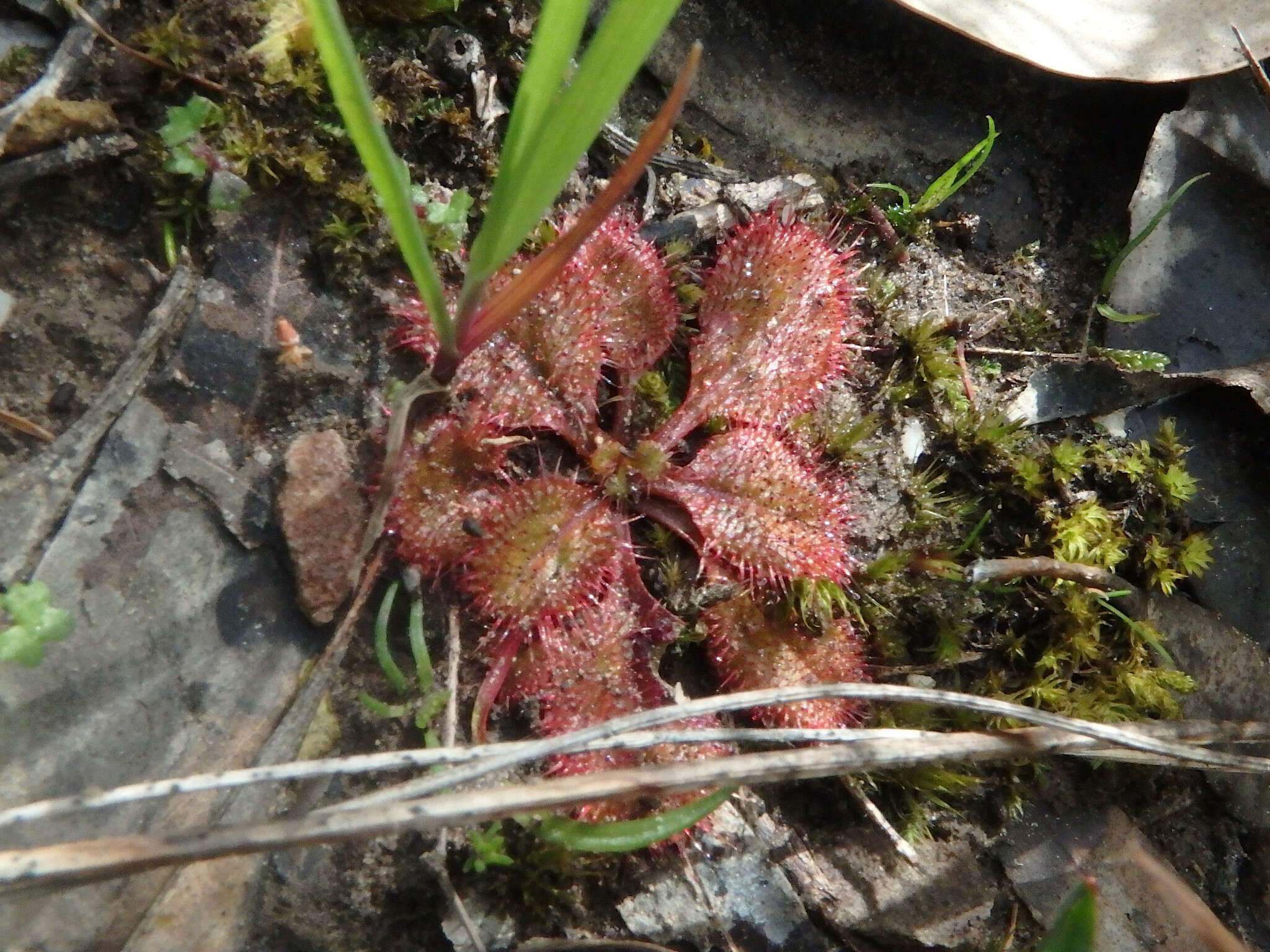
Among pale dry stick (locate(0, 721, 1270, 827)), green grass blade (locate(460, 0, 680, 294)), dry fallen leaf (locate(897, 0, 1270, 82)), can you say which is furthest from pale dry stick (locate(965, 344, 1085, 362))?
green grass blade (locate(460, 0, 680, 294))

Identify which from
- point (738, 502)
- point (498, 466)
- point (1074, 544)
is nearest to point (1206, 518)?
point (1074, 544)

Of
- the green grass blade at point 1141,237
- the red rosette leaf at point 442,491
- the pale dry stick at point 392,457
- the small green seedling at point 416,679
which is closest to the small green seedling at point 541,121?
the pale dry stick at point 392,457

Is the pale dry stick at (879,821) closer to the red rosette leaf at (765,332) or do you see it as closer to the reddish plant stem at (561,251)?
the red rosette leaf at (765,332)

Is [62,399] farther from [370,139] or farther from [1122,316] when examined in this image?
[1122,316]

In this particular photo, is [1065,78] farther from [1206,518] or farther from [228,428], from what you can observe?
[228,428]

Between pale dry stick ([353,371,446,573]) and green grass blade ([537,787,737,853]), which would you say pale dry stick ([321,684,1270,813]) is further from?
pale dry stick ([353,371,446,573])

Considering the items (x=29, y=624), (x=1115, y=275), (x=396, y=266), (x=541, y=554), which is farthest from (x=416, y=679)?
(x=1115, y=275)
